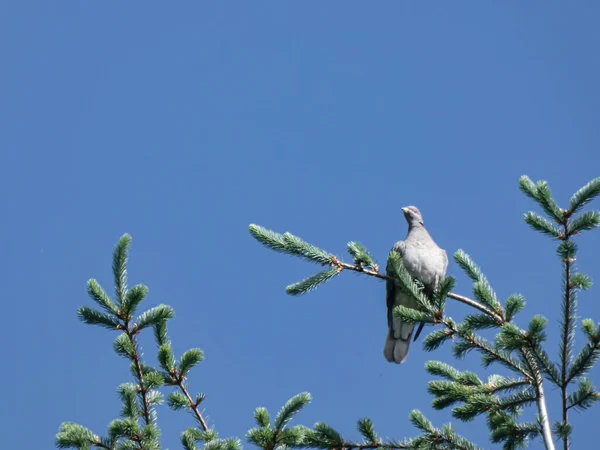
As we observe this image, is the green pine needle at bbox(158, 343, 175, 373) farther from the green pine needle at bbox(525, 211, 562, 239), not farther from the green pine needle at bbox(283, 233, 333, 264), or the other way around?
the green pine needle at bbox(525, 211, 562, 239)

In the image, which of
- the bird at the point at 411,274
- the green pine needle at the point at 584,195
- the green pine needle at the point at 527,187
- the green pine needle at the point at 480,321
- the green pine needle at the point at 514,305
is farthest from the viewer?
the bird at the point at 411,274

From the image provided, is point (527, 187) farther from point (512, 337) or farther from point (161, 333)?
point (161, 333)

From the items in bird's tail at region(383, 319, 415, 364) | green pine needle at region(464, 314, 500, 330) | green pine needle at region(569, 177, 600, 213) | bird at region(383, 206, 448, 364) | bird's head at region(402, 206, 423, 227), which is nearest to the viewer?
green pine needle at region(464, 314, 500, 330)

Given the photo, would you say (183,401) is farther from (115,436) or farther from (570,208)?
(570,208)

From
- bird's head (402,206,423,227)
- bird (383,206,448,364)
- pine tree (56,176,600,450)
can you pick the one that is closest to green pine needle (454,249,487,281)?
pine tree (56,176,600,450)

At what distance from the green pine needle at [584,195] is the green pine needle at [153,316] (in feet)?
8.49

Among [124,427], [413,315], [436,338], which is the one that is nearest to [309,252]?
[413,315]

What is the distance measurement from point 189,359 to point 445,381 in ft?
5.57

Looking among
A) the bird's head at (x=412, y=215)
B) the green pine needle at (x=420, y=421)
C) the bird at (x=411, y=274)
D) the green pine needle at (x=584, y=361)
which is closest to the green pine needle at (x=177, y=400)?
the green pine needle at (x=420, y=421)

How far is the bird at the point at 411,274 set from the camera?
26.5 feet

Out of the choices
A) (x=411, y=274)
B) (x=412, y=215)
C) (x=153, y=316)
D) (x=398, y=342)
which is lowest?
(x=153, y=316)

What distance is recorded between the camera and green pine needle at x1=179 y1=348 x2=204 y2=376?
473 cm

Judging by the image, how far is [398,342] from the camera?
844cm

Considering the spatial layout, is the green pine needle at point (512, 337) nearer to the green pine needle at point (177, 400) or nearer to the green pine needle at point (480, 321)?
the green pine needle at point (480, 321)
